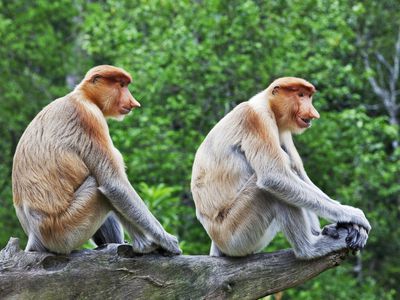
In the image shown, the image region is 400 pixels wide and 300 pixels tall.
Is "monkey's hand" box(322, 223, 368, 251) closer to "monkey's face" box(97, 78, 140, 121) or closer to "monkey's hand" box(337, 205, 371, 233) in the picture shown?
"monkey's hand" box(337, 205, 371, 233)

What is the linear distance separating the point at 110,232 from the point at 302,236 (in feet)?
4.03

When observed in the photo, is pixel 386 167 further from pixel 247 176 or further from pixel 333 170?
pixel 247 176

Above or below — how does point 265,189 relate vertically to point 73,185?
below

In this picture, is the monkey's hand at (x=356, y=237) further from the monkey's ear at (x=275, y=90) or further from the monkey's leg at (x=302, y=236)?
the monkey's ear at (x=275, y=90)

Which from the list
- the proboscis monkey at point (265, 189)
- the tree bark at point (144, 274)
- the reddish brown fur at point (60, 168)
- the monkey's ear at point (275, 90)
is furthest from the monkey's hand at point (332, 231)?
the reddish brown fur at point (60, 168)

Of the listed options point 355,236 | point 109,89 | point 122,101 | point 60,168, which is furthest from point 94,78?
point 355,236

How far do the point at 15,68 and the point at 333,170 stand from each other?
6779 millimetres

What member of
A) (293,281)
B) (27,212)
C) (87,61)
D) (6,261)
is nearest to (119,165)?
(27,212)

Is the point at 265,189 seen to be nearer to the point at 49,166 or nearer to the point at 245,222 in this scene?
the point at 245,222

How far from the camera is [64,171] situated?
432 cm

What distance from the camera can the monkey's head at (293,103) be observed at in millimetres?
4602

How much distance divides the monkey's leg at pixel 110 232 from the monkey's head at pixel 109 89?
2.31ft

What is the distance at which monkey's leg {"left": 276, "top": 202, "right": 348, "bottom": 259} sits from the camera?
430 centimetres

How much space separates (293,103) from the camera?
15.2ft
